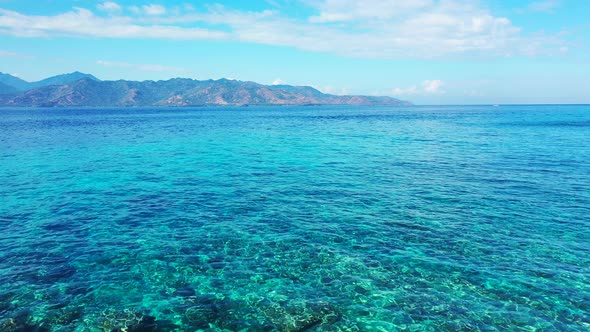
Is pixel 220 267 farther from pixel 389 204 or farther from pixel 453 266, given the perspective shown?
pixel 389 204

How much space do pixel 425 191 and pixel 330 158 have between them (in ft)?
87.0

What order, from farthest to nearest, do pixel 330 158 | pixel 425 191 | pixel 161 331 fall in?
1. pixel 330 158
2. pixel 425 191
3. pixel 161 331

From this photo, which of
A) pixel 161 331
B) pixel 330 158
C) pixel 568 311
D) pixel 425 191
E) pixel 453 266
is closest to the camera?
pixel 161 331

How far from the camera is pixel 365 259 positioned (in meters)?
24.4

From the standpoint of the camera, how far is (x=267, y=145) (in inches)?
3292

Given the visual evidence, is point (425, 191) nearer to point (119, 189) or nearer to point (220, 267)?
point (220, 267)

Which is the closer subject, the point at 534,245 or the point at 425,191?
the point at 534,245

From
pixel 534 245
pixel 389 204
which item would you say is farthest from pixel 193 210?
pixel 534 245

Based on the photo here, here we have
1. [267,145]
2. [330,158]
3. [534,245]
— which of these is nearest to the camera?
[534,245]

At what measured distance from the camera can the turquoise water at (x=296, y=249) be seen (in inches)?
727

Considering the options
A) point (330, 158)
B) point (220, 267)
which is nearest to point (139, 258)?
point (220, 267)

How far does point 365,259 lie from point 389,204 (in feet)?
42.1

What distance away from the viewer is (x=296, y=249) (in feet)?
85.1

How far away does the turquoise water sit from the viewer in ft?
60.6
